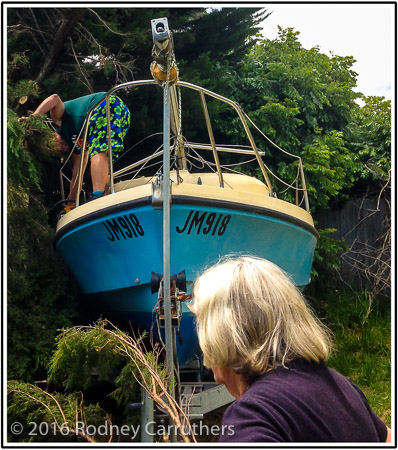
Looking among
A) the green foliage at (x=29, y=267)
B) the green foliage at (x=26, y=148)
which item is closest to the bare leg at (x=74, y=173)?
the green foliage at (x=29, y=267)

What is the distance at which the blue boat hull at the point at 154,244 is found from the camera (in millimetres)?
3877

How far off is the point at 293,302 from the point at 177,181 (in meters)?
2.56

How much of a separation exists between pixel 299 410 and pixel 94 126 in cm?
395

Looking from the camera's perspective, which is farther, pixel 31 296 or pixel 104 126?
pixel 104 126

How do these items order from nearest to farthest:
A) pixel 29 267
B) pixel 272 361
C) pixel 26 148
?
1. pixel 272 361
2. pixel 26 148
3. pixel 29 267

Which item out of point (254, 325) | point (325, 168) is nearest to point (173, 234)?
point (254, 325)

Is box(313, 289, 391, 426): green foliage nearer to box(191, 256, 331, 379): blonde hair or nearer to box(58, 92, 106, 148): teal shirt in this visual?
box(58, 92, 106, 148): teal shirt

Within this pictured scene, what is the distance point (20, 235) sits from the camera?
14.5 ft

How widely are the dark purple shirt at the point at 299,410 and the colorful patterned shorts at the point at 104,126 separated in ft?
11.9

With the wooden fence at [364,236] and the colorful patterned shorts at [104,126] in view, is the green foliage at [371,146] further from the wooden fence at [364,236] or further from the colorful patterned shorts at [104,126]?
the colorful patterned shorts at [104,126]

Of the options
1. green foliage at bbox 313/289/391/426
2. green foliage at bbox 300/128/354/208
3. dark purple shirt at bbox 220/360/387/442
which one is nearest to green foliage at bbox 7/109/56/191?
green foliage at bbox 313/289/391/426

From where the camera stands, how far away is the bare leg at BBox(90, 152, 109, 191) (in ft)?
15.0

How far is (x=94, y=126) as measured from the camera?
480cm

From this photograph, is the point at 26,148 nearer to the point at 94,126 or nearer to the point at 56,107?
the point at 94,126
